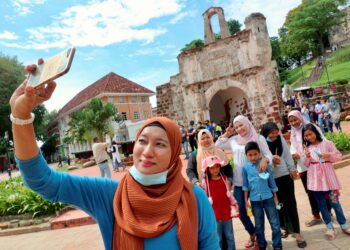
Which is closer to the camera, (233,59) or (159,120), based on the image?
(159,120)

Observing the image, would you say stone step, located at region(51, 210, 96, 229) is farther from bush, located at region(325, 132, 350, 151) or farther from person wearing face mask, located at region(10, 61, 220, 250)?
bush, located at region(325, 132, 350, 151)

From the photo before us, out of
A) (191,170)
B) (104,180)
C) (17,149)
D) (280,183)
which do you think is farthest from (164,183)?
(280,183)

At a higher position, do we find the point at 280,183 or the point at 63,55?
the point at 63,55

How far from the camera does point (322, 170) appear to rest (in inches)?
151

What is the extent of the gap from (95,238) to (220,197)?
9.44 ft

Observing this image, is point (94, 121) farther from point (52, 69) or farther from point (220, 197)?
point (52, 69)

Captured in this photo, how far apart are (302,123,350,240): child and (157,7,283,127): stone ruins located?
14.2 m

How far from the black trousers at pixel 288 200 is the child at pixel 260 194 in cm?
25

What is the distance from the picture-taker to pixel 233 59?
18562 millimetres

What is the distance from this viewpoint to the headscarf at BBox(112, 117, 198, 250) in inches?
55.9

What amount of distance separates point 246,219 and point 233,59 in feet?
52.3

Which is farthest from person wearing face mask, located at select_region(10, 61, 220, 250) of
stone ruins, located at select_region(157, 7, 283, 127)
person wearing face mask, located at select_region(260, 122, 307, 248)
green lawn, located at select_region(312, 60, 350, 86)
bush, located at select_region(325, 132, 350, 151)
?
green lawn, located at select_region(312, 60, 350, 86)

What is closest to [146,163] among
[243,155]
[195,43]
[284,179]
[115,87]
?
[243,155]

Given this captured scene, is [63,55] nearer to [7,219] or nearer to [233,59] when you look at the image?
[7,219]
